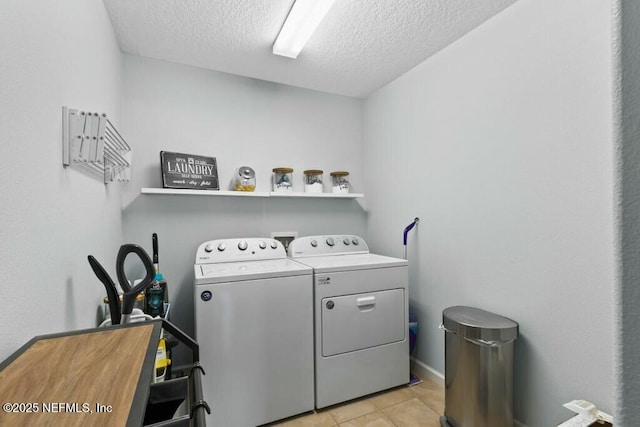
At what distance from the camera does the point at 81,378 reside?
1.81ft

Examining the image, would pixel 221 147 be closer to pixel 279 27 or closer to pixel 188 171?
pixel 188 171

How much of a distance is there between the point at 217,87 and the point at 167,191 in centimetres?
99

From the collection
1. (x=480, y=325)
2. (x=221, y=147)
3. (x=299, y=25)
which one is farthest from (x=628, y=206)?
(x=221, y=147)

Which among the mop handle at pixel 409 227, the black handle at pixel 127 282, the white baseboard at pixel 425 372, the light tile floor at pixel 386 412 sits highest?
the mop handle at pixel 409 227

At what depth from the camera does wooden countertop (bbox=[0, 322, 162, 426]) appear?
17.5 inches

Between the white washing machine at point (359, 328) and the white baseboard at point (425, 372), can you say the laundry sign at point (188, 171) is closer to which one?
the white washing machine at point (359, 328)

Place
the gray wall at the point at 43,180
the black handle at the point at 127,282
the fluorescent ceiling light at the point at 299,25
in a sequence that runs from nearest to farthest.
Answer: the gray wall at the point at 43,180 → the black handle at the point at 127,282 → the fluorescent ceiling light at the point at 299,25

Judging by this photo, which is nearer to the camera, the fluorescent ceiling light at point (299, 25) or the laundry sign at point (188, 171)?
the fluorescent ceiling light at point (299, 25)

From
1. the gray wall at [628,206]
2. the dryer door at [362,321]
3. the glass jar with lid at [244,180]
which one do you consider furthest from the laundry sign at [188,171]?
the gray wall at [628,206]

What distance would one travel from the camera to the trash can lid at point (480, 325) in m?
1.46

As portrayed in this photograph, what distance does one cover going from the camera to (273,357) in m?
1.71

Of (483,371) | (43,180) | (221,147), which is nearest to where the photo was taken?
(43,180)

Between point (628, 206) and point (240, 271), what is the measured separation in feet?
5.60

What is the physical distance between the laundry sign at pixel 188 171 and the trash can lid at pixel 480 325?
1927 millimetres
